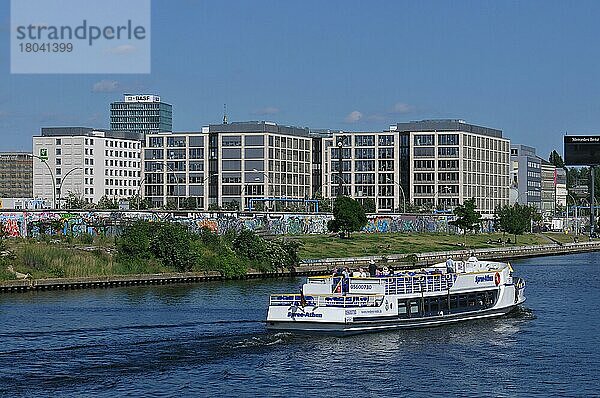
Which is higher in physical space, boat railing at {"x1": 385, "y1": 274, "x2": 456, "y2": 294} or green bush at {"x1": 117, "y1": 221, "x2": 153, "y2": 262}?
green bush at {"x1": 117, "y1": 221, "x2": 153, "y2": 262}

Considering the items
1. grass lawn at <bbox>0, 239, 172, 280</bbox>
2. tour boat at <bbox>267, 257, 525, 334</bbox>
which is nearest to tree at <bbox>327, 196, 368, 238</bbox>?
grass lawn at <bbox>0, 239, 172, 280</bbox>

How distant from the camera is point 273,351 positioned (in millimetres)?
73500

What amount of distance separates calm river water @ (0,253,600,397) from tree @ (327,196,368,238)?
9172 centimetres

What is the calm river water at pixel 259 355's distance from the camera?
6297 centimetres

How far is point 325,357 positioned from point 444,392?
1138cm

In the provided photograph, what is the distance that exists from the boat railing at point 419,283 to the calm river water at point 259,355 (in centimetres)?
358

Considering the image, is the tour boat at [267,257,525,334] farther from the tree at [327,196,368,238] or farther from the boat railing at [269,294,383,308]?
the tree at [327,196,368,238]

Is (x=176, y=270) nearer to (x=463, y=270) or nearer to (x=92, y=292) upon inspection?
(x=92, y=292)

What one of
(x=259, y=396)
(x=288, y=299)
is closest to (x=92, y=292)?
(x=288, y=299)

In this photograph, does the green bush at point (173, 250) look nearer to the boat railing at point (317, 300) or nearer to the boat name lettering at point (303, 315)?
the boat railing at point (317, 300)

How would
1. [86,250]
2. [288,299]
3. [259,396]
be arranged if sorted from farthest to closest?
[86,250]
[288,299]
[259,396]

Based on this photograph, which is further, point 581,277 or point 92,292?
point 581,277

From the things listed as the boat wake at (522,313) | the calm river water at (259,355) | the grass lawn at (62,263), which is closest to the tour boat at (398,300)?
the boat wake at (522,313)

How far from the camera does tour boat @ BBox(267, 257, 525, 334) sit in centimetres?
8000
